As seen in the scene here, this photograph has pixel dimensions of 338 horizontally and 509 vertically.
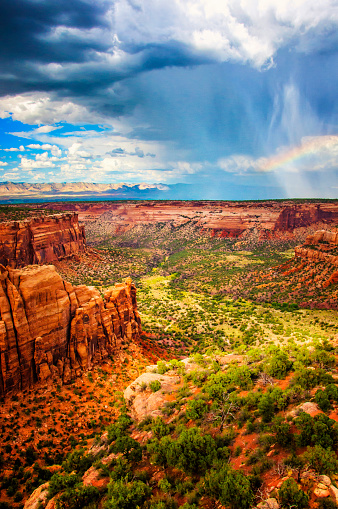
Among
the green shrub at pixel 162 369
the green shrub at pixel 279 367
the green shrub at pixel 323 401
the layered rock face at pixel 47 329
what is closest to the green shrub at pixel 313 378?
the green shrub at pixel 323 401

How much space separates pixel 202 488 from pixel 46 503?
8.80m

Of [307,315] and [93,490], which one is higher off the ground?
[93,490]

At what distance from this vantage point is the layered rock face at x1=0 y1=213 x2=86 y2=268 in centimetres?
5884

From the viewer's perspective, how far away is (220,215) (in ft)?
458

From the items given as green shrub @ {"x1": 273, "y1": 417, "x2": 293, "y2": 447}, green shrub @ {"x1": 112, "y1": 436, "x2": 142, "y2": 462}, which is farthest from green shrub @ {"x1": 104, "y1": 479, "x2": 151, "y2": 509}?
green shrub @ {"x1": 273, "y1": 417, "x2": 293, "y2": 447}

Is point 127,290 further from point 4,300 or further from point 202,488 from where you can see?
point 202,488

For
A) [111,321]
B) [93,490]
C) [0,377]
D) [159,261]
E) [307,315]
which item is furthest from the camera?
[159,261]

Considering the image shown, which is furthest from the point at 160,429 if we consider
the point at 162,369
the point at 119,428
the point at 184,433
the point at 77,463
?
the point at 162,369

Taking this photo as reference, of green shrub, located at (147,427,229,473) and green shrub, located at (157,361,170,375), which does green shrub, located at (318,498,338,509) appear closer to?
green shrub, located at (147,427,229,473)

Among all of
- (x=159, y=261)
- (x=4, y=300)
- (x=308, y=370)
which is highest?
(x=4, y=300)

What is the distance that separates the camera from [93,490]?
1409 centimetres

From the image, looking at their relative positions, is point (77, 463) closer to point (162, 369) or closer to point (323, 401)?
point (162, 369)

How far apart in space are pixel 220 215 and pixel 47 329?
408ft

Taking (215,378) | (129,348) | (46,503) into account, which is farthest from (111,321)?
(46,503)
